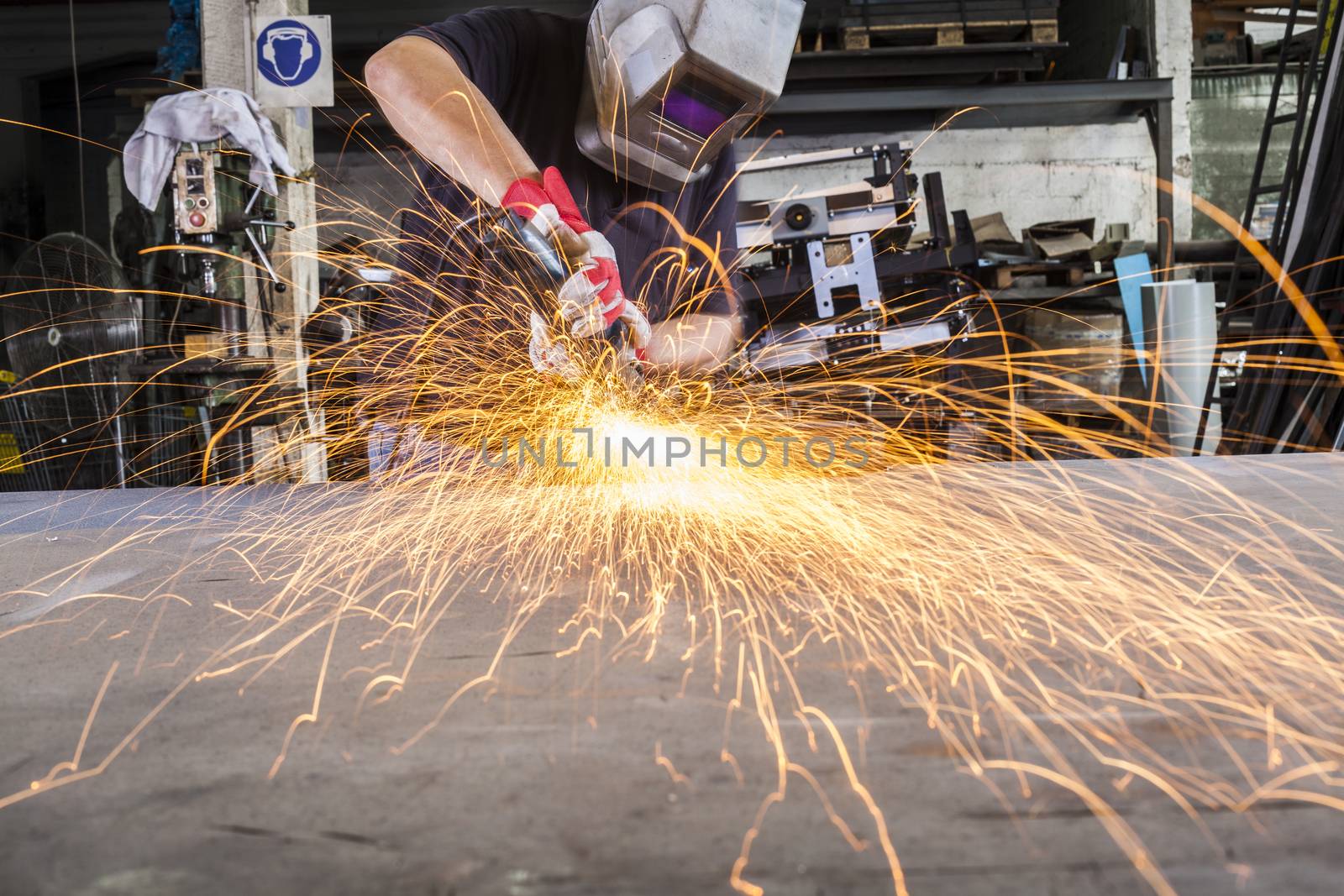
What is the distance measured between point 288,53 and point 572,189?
126 centimetres

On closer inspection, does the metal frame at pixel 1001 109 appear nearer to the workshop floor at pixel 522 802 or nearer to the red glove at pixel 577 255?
the red glove at pixel 577 255

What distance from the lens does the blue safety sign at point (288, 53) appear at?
3.10 metres

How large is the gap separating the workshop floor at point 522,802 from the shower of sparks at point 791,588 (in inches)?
0.6

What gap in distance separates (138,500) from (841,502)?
139 centimetres

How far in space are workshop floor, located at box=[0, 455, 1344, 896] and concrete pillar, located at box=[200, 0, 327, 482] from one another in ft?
→ 7.61

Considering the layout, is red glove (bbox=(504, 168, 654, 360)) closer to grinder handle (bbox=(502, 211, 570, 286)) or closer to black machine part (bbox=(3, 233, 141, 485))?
grinder handle (bbox=(502, 211, 570, 286))

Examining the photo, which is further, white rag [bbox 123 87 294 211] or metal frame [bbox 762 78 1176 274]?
metal frame [bbox 762 78 1176 274]

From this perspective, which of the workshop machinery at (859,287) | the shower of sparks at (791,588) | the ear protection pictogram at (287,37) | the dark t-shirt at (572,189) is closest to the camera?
the shower of sparks at (791,588)

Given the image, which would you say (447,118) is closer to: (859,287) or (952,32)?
(859,287)

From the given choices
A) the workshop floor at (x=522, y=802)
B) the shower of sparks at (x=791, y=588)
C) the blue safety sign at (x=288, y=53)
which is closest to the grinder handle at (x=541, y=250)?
the shower of sparks at (x=791, y=588)

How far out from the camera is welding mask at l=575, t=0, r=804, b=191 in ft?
6.45

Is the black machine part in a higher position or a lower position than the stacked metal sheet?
lower

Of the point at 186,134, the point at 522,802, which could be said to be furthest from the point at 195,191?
the point at 522,802

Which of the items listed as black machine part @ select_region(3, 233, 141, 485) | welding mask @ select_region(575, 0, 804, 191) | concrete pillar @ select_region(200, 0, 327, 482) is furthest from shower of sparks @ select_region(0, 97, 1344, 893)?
black machine part @ select_region(3, 233, 141, 485)
